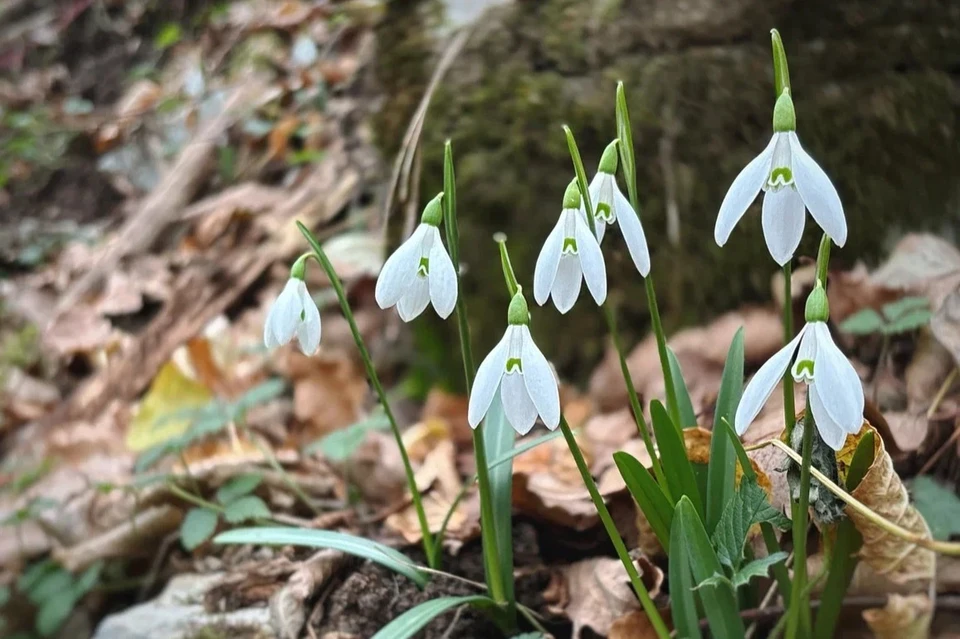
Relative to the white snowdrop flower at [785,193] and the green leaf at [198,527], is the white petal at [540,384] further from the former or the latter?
the green leaf at [198,527]

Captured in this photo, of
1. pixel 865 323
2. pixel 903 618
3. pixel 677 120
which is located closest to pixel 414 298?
pixel 903 618

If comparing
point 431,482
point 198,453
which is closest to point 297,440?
point 198,453

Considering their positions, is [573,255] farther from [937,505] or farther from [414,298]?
[937,505]

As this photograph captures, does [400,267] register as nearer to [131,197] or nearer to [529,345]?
[529,345]

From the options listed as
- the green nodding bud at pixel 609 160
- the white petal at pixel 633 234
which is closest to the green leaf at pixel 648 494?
the white petal at pixel 633 234

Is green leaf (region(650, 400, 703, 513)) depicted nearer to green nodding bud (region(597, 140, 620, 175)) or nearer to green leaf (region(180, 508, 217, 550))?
green nodding bud (region(597, 140, 620, 175))

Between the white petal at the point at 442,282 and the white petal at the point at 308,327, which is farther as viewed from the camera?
the white petal at the point at 308,327

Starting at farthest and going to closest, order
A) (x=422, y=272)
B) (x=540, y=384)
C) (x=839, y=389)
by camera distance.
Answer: (x=422, y=272)
(x=540, y=384)
(x=839, y=389)
